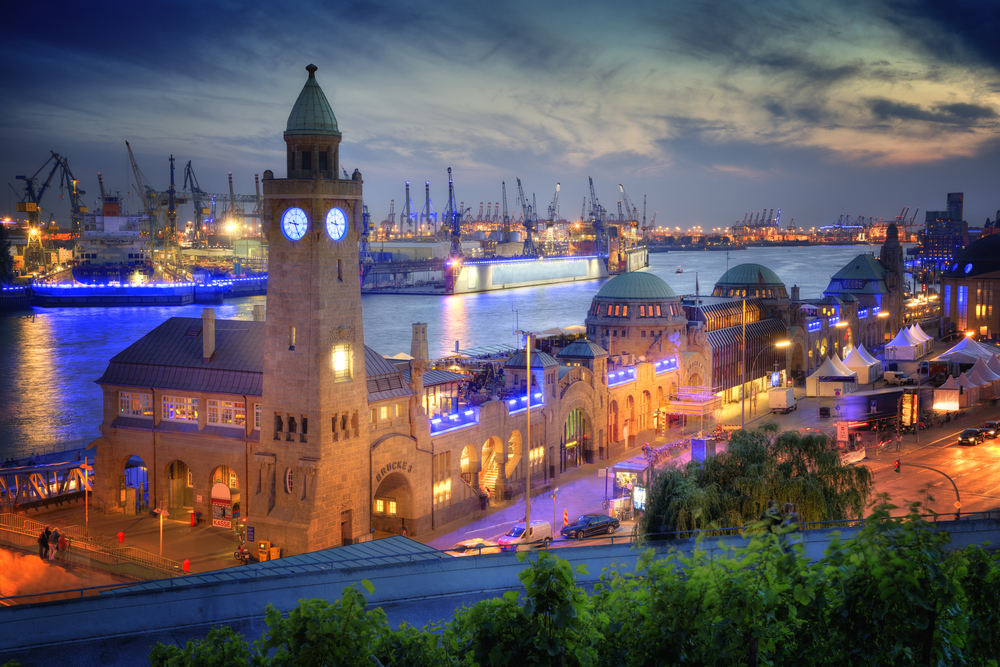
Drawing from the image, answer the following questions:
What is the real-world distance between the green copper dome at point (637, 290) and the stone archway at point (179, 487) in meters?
40.2

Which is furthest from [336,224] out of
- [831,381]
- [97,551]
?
[831,381]

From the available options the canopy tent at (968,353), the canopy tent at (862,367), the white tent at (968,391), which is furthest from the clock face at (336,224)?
the canopy tent at (968,353)

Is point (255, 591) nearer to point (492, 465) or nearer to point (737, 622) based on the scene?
point (737, 622)

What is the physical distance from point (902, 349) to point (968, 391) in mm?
23651

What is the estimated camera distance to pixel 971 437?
61.7 meters

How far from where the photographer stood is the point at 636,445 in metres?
68.0

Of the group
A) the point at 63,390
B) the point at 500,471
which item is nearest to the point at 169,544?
the point at 500,471

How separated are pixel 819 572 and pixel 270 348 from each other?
2804 cm

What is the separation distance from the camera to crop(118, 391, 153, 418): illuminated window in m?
47.9

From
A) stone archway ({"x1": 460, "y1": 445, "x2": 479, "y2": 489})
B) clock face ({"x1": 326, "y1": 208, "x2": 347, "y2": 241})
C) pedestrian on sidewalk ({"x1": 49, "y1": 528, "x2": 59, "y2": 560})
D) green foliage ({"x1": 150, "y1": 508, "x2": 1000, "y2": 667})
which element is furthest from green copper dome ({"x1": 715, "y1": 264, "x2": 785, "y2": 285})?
green foliage ({"x1": 150, "y1": 508, "x2": 1000, "y2": 667})

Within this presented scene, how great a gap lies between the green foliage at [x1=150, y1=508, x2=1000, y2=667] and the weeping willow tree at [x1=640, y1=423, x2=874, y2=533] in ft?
47.3

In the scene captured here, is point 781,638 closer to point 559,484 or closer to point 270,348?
point 270,348

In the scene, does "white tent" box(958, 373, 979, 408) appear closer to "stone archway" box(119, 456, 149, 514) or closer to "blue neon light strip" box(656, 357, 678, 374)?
"blue neon light strip" box(656, 357, 678, 374)

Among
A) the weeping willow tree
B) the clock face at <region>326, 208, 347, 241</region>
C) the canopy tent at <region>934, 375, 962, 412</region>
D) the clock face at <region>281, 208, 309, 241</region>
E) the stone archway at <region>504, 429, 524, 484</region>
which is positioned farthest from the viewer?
the canopy tent at <region>934, 375, 962, 412</region>
